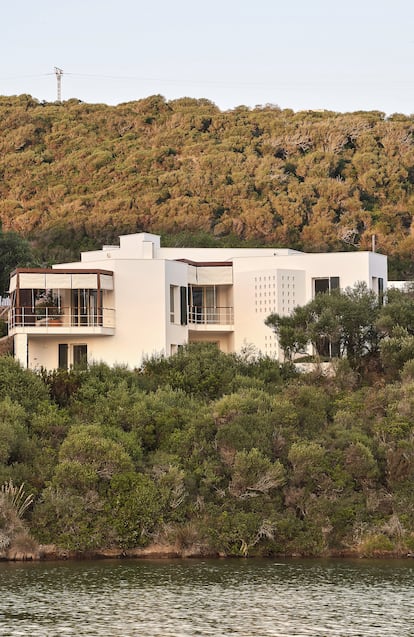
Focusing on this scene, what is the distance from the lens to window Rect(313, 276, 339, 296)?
58.5 meters

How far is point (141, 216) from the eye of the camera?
93.9 meters

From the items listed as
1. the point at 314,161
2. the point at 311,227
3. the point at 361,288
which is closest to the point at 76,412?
the point at 361,288

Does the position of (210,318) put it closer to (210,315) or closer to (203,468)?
(210,315)

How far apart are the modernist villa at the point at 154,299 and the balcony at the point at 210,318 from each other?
0.05m

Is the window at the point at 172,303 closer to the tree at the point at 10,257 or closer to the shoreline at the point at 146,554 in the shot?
the tree at the point at 10,257

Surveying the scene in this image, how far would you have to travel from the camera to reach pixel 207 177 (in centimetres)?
9781

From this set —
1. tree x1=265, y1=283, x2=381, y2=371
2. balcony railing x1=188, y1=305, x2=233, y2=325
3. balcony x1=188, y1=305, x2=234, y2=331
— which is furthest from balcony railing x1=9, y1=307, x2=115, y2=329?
tree x1=265, y1=283, x2=381, y2=371

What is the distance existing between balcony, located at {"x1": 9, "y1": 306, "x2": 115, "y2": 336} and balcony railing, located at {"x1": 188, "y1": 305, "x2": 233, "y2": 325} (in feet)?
14.9

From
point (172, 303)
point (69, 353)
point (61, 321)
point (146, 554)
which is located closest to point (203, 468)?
point (146, 554)

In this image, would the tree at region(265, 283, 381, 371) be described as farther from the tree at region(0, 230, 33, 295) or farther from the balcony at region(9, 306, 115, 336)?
the tree at region(0, 230, 33, 295)

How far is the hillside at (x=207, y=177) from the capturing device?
91.9 metres

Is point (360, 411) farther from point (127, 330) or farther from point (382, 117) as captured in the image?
point (382, 117)

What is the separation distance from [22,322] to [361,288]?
14.6m

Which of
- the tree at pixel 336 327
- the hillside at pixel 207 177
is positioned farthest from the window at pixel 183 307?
the hillside at pixel 207 177
